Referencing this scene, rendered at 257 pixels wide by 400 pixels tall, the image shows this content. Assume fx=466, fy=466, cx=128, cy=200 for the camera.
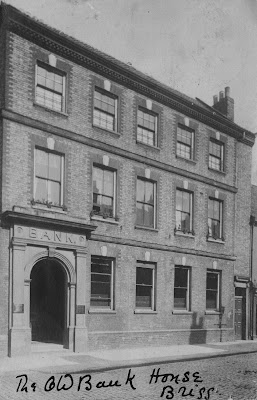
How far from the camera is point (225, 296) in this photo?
72.6ft

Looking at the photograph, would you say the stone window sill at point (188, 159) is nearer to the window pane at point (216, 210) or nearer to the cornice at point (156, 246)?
the window pane at point (216, 210)

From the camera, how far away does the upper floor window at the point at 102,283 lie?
17031mm

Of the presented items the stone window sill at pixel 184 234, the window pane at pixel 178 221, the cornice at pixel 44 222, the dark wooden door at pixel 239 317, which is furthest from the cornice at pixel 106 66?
the dark wooden door at pixel 239 317

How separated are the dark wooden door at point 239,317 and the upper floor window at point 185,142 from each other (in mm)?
7645

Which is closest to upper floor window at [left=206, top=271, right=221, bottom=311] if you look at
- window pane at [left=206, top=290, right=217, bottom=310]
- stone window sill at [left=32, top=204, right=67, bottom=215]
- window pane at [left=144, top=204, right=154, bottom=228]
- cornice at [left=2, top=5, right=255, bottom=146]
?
window pane at [left=206, top=290, right=217, bottom=310]

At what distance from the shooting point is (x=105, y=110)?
18.0 metres

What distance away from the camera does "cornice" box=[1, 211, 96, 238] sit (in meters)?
14.3

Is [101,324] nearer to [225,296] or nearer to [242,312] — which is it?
[225,296]

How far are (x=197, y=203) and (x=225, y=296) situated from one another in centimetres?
475

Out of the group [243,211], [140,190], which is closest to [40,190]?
[140,190]

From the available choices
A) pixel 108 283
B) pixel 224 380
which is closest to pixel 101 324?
pixel 108 283

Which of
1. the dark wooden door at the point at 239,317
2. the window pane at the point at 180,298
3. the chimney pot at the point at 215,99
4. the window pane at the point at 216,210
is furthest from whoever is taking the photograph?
the chimney pot at the point at 215,99

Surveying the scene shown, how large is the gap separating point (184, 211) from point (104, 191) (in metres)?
4.65

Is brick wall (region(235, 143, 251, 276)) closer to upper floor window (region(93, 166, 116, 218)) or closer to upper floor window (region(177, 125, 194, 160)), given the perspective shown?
→ upper floor window (region(177, 125, 194, 160))
